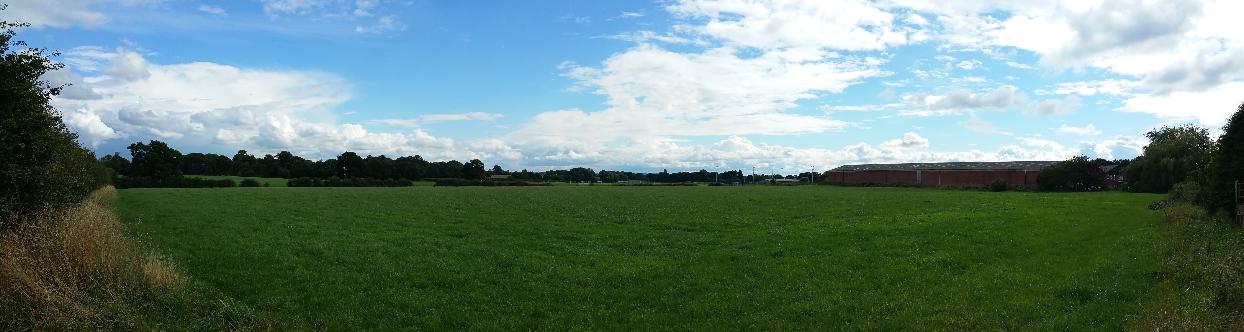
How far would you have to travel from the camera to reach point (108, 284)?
12414 mm

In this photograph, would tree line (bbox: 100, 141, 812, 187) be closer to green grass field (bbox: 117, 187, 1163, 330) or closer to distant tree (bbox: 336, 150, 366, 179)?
distant tree (bbox: 336, 150, 366, 179)

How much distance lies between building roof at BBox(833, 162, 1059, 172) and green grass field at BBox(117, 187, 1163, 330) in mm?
90401

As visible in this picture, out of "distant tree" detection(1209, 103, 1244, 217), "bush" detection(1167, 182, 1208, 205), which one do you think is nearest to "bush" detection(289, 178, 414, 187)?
"bush" detection(1167, 182, 1208, 205)

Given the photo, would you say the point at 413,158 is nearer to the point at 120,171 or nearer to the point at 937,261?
the point at 120,171

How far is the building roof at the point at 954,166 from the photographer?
106 metres

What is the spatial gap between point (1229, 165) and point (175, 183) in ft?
385

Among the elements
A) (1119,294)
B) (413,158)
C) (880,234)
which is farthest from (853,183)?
(1119,294)

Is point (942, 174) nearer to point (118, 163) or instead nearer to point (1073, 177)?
point (1073, 177)

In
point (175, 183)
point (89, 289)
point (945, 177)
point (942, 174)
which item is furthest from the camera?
point (942, 174)

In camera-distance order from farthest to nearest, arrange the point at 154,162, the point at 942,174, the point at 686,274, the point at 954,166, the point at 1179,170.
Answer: the point at 954,166 < the point at 942,174 < the point at 154,162 < the point at 1179,170 < the point at 686,274

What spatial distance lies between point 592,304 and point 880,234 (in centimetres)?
1352

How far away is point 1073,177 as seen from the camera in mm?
86312

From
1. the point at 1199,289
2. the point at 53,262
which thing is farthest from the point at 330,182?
the point at 1199,289

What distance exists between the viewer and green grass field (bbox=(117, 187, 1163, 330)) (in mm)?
11070
